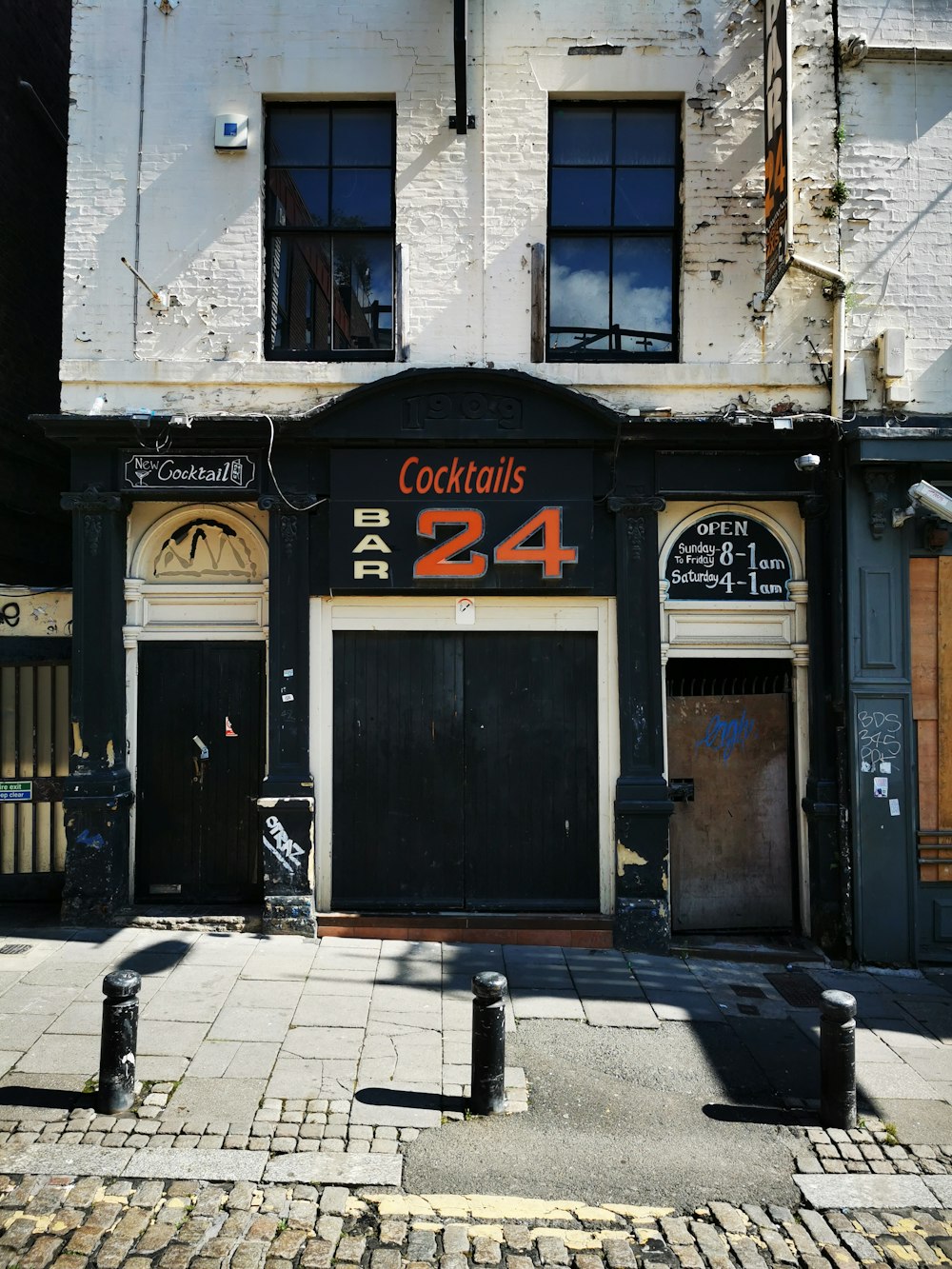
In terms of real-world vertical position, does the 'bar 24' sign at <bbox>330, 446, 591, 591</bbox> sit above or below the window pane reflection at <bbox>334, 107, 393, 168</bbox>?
below

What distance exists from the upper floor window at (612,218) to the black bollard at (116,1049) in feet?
21.2

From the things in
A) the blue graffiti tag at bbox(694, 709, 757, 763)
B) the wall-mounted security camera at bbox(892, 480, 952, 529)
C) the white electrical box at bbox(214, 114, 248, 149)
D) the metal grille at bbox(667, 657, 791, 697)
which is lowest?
the blue graffiti tag at bbox(694, 709, 757, 763)

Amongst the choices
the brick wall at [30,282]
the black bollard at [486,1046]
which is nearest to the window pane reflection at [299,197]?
the brick wall at [30,282]

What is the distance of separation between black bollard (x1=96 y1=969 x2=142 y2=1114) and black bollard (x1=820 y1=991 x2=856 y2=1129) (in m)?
3.95

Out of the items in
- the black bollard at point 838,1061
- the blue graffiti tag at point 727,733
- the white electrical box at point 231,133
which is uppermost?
the white electrical box at point 231,133

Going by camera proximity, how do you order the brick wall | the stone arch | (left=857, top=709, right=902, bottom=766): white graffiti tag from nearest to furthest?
(left=857, top=709, right=902, bottom=766): white graffiti tag → the stone arch → the brick wall

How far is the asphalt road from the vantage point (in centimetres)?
444

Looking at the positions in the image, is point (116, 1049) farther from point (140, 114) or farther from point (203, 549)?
point (140, 114)

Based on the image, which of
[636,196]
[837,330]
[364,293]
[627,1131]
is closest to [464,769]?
[627,1131]

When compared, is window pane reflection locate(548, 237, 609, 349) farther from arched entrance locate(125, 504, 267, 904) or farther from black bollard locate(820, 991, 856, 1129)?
black bollard locate(820, 991, 856, 1129)

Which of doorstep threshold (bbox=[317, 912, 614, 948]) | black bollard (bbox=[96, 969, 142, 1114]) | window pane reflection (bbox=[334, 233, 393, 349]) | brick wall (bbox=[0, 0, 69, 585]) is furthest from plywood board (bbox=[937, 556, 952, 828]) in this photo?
brick wall (bbox=[0, 0, 69, 585])

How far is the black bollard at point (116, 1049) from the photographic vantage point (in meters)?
4.91

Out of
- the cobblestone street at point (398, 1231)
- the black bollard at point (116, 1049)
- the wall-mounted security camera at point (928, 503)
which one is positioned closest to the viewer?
the cobblestone street at point (398, 1231)

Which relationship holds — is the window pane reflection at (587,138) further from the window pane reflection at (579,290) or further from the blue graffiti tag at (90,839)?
the blue graffiti tag at (90,839)
